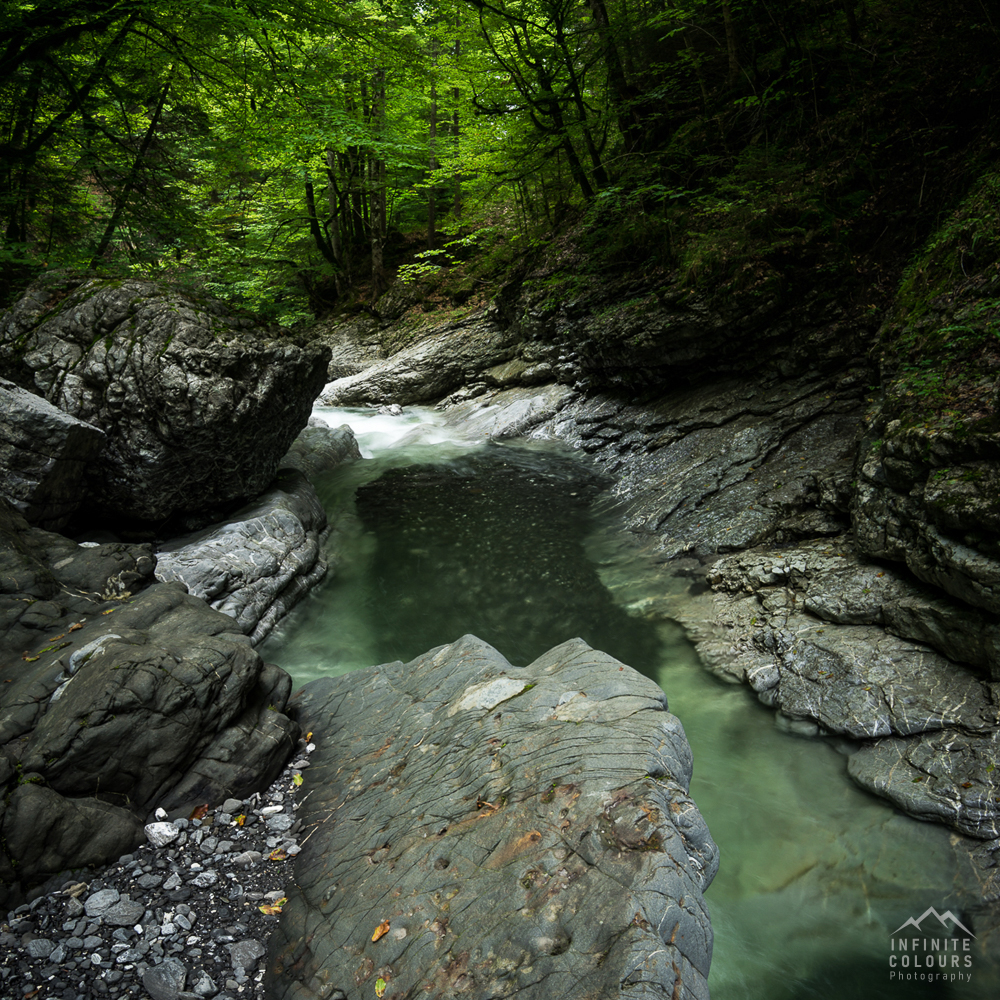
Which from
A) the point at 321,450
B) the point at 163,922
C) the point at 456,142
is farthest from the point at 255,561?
the point at 456,142

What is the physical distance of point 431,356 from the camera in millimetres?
17016

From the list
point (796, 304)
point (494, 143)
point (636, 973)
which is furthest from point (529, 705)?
point (494, 143)

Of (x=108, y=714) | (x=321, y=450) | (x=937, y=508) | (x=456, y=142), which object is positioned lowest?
(x=321, y=450)

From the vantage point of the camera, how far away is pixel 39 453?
235 inches

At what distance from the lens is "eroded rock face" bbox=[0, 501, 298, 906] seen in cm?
329

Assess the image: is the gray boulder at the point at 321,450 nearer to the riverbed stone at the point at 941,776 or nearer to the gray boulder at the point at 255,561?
the gray boulder at the point at 255,561

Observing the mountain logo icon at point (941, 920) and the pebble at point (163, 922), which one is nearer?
the pebble at point (163, 922)

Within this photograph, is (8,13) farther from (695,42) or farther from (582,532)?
(695,42)

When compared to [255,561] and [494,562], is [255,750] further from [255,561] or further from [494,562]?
[494,562]

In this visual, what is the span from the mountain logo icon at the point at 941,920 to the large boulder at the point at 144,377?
7942 millimetres

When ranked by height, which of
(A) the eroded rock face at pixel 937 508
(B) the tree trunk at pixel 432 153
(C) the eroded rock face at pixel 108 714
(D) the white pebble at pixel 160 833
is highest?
(B) the tree trunk at pixel 432 153

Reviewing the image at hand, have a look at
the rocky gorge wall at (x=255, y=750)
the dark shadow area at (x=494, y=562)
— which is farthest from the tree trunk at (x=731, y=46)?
the rocky gorge wall at (x=255, y=750)

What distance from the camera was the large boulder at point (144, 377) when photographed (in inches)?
267

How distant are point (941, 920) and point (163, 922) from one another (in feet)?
15.1
